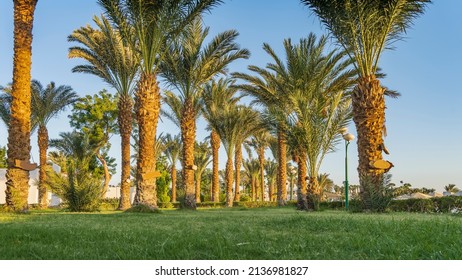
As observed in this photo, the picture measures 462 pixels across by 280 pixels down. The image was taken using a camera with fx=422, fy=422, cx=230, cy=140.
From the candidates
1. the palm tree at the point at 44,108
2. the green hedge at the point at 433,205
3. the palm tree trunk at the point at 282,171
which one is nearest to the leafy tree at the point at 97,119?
the palm tree at the point at 44,108

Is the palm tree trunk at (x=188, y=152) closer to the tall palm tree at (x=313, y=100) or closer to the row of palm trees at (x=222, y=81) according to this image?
the row of palm trees at (x=222, y=81)

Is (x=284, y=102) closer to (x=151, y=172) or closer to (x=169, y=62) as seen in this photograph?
(x=169, y=62)

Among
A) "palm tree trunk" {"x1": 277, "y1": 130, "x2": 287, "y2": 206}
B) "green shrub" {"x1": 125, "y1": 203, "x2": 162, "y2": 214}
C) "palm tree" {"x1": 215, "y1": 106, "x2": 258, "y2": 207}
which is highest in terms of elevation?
"palm tree" {"x1": 215, "y1": 106, "x2": 258, "y2": 207}

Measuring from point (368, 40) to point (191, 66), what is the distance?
10351 millimetres

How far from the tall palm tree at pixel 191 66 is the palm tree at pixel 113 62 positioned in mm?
2310

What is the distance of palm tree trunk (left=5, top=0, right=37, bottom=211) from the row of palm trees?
0.03m

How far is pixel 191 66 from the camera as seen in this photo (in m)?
21.5

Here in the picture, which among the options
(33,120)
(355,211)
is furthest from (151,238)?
(33,120)

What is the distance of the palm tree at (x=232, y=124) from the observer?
96.4 ft

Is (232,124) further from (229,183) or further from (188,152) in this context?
(188,152)

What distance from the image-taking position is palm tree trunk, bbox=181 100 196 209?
22.6 meters

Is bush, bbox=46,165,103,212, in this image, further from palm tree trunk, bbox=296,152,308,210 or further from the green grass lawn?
the green grass lawn

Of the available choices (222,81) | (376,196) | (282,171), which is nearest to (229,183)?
(282,171)

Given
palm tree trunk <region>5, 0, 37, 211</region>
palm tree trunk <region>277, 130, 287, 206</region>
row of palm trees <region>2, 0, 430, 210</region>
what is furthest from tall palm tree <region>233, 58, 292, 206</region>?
palm tree trunk <region>5, 0, 37, 211</region>
